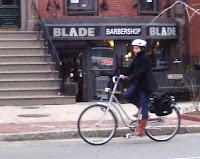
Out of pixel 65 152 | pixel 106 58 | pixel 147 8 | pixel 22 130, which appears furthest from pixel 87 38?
pixel 65 152

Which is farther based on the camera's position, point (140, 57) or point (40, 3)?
point (40, 3)

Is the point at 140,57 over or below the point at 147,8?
below

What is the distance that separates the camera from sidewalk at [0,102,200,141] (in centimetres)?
1102

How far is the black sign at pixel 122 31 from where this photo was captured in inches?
752

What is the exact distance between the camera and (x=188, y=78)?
17.9 m

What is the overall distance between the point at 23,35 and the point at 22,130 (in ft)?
26.9

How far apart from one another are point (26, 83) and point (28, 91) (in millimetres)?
353

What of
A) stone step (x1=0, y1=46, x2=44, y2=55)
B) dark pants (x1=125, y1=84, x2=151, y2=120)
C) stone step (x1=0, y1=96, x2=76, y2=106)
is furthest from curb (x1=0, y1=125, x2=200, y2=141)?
stone step (x1=0, y1=46, x2=44, y2=55)

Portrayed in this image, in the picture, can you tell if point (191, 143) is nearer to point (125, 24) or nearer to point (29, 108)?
point (29, 108)

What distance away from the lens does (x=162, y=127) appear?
36.7ft

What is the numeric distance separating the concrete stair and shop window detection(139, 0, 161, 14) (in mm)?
4079

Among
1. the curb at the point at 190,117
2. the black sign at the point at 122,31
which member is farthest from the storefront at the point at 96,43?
the curb at the point at 190,117

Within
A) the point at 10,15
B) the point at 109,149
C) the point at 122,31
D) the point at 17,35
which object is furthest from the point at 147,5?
the point at 109,149

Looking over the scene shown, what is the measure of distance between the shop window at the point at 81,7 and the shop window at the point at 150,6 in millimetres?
1782
